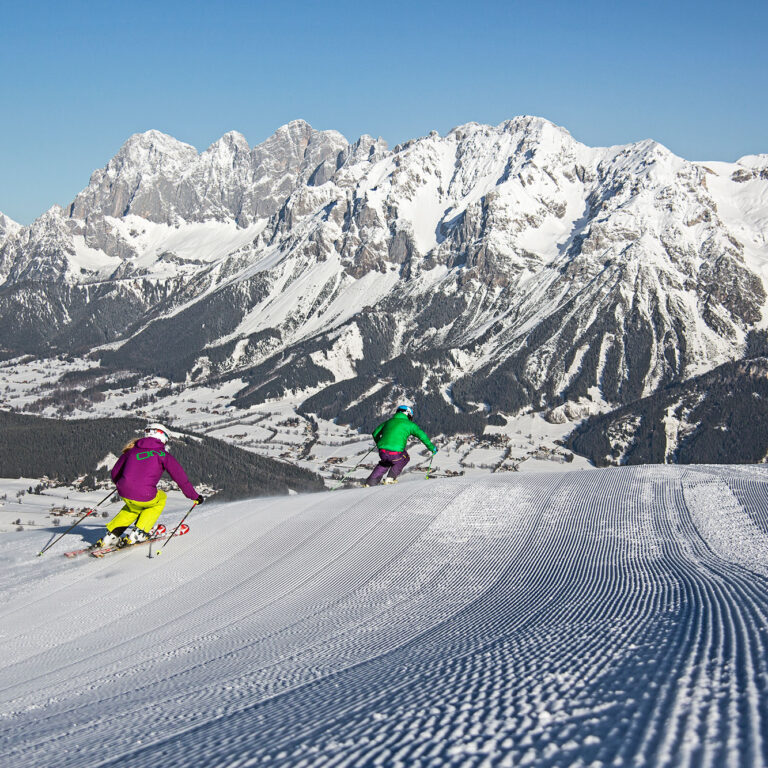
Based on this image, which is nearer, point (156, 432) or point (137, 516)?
point (137, 516)

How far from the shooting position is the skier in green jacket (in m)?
22.6

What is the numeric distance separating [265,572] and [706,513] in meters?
10.3

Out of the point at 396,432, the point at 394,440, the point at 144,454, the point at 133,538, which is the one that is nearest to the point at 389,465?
the point at 394,440

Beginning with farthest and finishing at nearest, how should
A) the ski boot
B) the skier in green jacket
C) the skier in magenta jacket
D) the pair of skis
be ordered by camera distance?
1. the skier in green jacket
2. the skier in magenta jacket
3. the ski boot
4. the pair of skis

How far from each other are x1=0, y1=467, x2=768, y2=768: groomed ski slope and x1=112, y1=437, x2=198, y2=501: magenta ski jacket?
1.39m

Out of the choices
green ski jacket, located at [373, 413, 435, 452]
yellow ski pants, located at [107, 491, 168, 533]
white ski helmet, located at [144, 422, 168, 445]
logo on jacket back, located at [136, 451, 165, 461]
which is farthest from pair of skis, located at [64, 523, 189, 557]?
green ski jacket, located at [373, 413, 435, 452]

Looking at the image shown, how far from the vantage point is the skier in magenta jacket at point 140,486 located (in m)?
15.6

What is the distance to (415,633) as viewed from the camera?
364 inches

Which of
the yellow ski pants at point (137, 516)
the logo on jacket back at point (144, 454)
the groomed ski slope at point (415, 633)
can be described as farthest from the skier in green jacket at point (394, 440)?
the yellow ski pants at point (137, 516)

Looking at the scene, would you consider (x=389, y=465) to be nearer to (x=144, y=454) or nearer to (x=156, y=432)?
(x=156, y=432)

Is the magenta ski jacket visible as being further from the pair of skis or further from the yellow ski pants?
the pair of skis

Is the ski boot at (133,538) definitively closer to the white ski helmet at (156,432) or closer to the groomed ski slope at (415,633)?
the groomed ski slope at (415,633)

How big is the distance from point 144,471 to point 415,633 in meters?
9.03

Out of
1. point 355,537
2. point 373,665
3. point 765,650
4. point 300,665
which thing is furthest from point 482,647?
A: point 355,537
